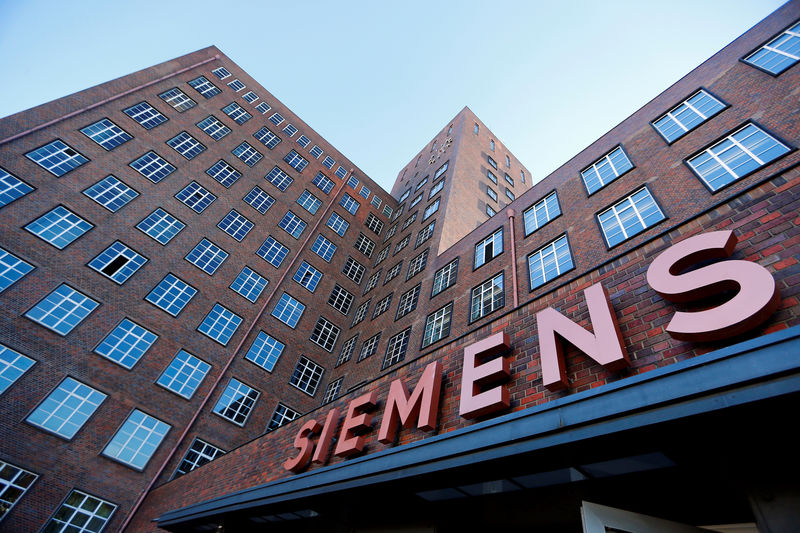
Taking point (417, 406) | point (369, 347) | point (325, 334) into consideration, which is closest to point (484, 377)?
point (417, 406)

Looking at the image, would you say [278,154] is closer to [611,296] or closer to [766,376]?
[611,296]

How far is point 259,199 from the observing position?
94.2 ft

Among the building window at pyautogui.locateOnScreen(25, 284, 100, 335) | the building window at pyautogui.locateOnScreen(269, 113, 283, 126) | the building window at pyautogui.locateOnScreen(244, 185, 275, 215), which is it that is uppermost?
the building window at pyautogui.locateOnScreen(269, 113, 283, 126)

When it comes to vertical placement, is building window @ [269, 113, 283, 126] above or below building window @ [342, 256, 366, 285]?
above

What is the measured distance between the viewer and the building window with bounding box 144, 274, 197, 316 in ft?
66.0

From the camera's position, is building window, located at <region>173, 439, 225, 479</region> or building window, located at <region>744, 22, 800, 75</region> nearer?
building window, located at <region>744, 22, 800, 75</region>

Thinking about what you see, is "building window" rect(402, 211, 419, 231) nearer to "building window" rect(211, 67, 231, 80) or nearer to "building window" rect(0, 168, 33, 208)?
"building window" rect(211, 67, 231, 80)

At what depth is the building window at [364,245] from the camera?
33.8 metres

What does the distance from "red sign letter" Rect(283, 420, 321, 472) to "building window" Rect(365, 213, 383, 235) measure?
26444mm

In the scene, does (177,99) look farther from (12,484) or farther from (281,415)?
(12,484)

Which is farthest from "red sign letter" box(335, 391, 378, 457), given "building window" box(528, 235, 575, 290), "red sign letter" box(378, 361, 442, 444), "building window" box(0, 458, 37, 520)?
"building window" box(0, 458, 37, 520)

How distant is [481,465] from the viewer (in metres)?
5.39

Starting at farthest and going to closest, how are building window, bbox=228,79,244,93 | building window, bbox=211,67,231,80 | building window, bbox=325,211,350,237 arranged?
building window, bbox=228,79,244,93 → building window, bbox=211,67,231,80 → building window, bbox=325,211,350,237

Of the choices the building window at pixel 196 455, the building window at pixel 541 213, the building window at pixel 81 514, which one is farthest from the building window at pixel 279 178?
the building window at pixel 81 514
